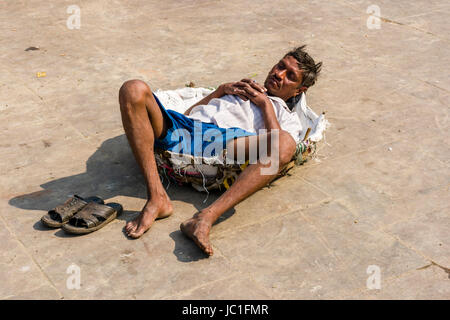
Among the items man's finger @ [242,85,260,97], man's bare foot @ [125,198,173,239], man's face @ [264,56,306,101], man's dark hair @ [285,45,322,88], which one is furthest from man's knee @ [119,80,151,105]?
man's dark hair @ [285,45,322,88]

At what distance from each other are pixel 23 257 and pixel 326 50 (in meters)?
3.98

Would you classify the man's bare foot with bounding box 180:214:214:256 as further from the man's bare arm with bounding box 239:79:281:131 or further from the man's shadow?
the man's bare arm with bounding box 239:79:281:131

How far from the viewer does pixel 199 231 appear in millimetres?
3520

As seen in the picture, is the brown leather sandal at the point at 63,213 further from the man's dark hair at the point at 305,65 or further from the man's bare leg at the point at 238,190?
the man's dark hair at the point at 305,65

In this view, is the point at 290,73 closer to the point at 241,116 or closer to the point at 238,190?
the point at 241,116

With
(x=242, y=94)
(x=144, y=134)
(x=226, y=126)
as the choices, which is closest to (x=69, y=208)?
(x=144, y=134)

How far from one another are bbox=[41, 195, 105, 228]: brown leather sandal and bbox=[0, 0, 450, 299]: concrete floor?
81 millimetres

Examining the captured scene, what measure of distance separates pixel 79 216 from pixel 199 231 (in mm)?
717

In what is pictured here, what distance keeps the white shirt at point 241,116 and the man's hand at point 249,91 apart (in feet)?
0.14

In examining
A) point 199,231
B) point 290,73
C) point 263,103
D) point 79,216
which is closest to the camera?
point 199,231

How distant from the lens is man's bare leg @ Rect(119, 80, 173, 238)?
149 inches
